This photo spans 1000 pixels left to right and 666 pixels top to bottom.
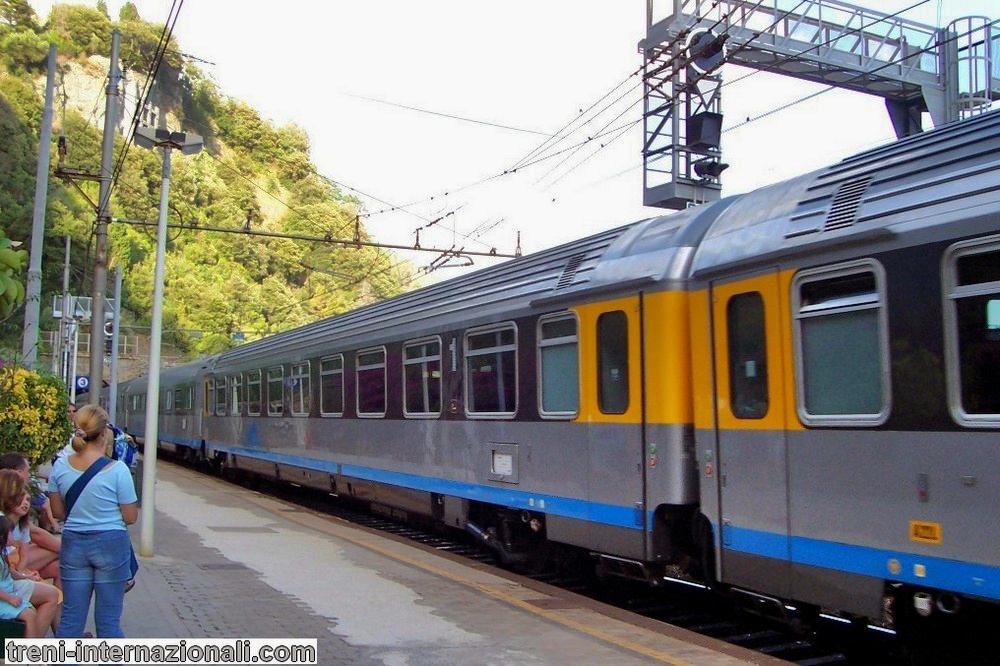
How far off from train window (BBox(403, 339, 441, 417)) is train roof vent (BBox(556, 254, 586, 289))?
286 centimetres

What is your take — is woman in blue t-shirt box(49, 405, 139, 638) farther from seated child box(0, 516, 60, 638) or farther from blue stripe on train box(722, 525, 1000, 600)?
blue stripe on train box(722, 525, 1000, 600)

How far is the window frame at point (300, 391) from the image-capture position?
17312 millimetres

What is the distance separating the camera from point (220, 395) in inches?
958

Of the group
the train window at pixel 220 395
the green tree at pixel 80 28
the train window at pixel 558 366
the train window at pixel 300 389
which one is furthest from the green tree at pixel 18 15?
the train window at pixel 558 366

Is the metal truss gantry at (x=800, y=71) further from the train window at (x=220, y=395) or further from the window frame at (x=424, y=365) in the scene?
the train window at (x=220, y=395)

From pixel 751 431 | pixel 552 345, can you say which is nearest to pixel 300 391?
pixel 552 345

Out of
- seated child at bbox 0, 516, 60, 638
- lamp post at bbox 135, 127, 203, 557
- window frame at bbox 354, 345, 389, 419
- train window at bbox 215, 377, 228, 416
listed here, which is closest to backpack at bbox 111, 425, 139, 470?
lamp post at bbox 135, 127, 203, 557

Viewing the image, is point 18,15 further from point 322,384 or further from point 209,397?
point 322,384

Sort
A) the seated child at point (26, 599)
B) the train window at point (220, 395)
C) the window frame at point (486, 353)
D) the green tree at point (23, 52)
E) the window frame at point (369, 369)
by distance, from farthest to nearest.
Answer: the green tree at point (23, 52), the train window at point (220, 395), the window frame at point (369, 369), the window frame at point (486, 353), the seated child at point (26, 599)

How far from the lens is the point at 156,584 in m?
8.62

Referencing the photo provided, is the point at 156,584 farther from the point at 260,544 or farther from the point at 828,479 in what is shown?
the point at 828,479

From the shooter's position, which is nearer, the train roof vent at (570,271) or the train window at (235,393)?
the train roof vent at (570,271)

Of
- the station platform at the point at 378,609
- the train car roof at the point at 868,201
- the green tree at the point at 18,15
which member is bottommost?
the station platform at the point at 378,609

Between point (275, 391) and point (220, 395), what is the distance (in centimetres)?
555
